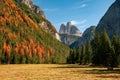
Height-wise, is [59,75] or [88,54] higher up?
[88,54]

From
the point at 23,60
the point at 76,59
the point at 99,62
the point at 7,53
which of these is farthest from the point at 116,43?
the point at 7,53

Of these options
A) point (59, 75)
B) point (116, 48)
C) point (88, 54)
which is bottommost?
point (59, 75)

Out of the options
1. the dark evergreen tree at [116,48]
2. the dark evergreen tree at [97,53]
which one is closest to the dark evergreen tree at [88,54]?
the dark evergreen tree at [97,53]

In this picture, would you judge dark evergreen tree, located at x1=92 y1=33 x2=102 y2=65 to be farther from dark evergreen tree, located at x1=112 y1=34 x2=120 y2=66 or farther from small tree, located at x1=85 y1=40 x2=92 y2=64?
small tree, located at x1=85 y1=40 x2=92 y2=64

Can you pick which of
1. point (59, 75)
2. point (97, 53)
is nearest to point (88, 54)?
point (97, 53)

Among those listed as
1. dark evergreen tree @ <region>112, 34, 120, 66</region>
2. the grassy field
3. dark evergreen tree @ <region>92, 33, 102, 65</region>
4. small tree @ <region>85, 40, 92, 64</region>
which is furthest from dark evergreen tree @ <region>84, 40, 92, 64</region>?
the grassy field

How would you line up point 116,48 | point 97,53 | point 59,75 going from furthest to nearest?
point 97,53 < point 116,48 < point 59,75

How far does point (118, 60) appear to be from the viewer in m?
86.8

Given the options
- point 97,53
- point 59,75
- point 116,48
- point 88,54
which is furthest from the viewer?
point 88,54

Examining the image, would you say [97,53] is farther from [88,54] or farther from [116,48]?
[88,54]

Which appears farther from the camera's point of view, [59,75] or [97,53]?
[97,53]

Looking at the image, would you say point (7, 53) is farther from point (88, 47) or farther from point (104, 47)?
point (104, 47)

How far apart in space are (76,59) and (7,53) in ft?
213

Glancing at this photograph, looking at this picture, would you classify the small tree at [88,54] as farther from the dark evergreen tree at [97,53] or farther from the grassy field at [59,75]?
the grassy field at [59,75]
